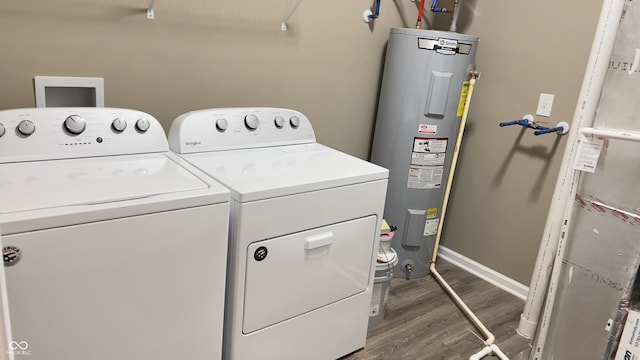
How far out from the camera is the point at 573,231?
5.70 feet

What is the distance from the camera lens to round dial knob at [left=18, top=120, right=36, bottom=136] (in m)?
1.46

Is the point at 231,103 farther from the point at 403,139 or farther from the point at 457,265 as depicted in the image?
the point at 457,265

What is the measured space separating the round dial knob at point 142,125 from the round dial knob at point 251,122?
41cm

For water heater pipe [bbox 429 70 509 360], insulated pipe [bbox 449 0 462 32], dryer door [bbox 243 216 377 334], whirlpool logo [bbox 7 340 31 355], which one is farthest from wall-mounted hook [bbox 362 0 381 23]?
whirlpool logo [bbox 7 340 31 355]

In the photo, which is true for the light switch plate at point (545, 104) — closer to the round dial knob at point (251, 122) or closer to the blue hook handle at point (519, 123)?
the blue hook handle at point (519, 123)

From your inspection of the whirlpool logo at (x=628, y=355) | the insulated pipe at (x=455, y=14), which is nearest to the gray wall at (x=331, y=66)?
the insulated pipe at (x=455, y=14)

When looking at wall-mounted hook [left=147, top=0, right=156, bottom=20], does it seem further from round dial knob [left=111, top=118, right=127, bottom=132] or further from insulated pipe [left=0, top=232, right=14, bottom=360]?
insulated pipe [left=0, top=232, right=14, bottom=360]

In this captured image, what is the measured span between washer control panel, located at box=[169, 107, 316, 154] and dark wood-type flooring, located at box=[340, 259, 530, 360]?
1.00 m

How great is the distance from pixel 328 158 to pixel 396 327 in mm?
947

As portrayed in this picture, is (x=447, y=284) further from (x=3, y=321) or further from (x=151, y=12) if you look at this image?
(x=3, y=321)

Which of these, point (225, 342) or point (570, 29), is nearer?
point (225, 342)

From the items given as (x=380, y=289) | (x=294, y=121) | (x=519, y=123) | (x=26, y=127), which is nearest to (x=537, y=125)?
(x=519, y=123)

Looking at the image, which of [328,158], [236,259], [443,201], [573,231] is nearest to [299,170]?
[328,158]

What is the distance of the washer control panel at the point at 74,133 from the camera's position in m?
1.46
